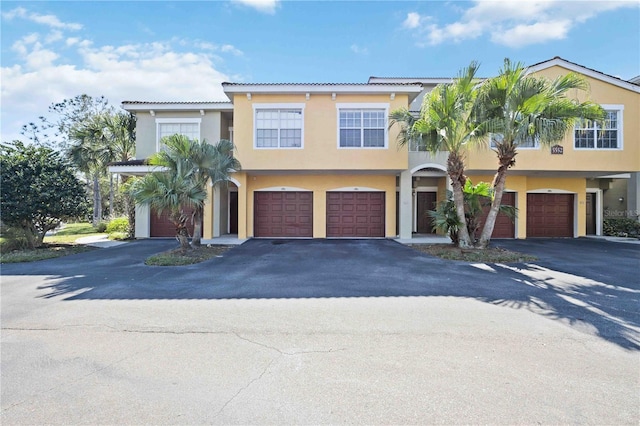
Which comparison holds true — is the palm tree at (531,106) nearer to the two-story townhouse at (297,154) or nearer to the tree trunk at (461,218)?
the tree trunk at (461,218)

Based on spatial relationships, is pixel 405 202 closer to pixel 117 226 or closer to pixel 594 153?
pixel 594 153

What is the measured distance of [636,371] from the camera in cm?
351

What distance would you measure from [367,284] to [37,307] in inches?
270

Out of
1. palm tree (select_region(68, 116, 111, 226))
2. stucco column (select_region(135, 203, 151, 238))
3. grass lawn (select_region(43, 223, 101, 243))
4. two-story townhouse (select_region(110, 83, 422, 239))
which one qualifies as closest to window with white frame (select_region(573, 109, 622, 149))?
two-story townhouse (select_region(110, 83, 422, 239))

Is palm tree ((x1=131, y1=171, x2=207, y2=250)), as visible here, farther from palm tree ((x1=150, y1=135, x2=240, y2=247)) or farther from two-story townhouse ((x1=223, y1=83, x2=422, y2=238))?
two-story townhouse ((x1=223, y1=83, x2=422, y2=238))

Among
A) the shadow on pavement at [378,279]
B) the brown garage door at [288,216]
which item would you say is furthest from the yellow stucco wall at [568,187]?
the brown garage door at [288,216]

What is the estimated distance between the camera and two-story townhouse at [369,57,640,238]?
15.2 metres

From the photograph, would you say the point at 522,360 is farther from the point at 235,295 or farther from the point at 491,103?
the point at 491,103

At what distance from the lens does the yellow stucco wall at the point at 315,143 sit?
1483 cm

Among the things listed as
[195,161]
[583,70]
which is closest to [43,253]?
[195,161]

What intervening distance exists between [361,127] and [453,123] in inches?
196

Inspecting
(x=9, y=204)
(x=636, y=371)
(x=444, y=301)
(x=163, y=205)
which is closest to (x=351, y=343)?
(x=444, y=301)

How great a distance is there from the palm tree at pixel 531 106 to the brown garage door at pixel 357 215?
703 cm

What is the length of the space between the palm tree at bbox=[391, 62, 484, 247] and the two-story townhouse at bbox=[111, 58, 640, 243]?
2970mm
